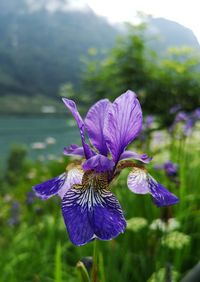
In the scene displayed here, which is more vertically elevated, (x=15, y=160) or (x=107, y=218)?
(x=107, y=218)

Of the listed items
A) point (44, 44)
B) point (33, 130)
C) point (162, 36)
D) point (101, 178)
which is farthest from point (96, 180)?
point (44, 44)

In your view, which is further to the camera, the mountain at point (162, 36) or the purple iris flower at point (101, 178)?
the mountain at point (162, 36)

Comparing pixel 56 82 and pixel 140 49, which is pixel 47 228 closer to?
pixel 140 49

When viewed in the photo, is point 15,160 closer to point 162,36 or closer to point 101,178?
point 162,36

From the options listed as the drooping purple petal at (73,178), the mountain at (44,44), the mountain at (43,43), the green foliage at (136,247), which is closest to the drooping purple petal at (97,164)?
the drooping purple petal at (73,178)

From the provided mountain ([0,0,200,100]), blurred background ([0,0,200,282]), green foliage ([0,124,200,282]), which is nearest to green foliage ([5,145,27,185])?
blurred background ([0,0,200,282])

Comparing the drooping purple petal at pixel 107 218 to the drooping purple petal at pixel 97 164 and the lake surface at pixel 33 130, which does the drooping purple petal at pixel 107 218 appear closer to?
the drooping purple petal at pixel 97 164
